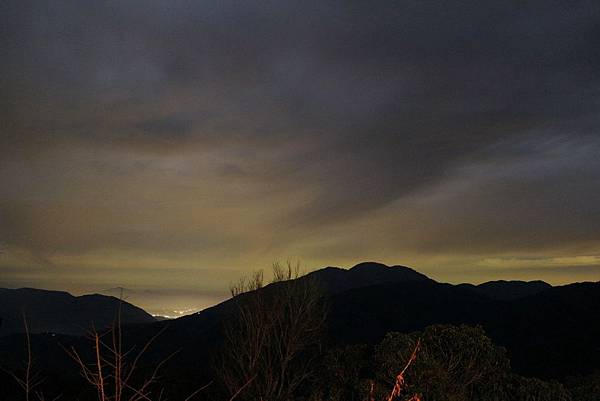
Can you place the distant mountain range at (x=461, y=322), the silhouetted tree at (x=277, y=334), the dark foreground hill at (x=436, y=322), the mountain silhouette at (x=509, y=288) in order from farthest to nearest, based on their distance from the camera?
the mountain silhouette at (x=509, y=288)
the distant mountain range at (x=461, y=322)
the dark foreground hill at (x=436, y=322)
the silhouetted tree at (x=277, y=334)

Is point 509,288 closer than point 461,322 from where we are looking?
No

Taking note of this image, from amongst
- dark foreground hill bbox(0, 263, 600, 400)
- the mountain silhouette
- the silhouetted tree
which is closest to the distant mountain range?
dark foreground hill bbox(0, 263, 600, 400)

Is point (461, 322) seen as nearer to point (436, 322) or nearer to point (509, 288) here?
point (436, 322)

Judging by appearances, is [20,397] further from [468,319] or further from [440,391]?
[468,319]

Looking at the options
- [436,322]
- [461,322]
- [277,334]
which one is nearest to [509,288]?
[436,322]

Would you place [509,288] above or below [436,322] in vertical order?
above

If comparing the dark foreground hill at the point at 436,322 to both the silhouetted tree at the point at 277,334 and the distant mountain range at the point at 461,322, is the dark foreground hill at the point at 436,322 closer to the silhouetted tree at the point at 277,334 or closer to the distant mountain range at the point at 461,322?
the distant mountain range at the point at 461,322

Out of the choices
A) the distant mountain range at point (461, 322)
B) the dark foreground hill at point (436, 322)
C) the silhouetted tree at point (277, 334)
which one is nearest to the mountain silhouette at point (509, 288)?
the distant mountain range at point (461, 322)

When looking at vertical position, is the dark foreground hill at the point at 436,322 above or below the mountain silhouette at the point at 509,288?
below

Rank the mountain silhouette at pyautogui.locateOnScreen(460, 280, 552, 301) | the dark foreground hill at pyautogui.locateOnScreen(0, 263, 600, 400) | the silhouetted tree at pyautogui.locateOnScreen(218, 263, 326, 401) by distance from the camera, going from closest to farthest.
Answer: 1. the silhouetted tree at pyautogui.locateOnScreen(218, 263, 326, 401)
2. the dark foreground hill at pyautogui.locateOnScreen(0, 263, 600, 400)
3. the mountain silhouette at pyautogui.locateOnScreen(460, 280, 552, 301)

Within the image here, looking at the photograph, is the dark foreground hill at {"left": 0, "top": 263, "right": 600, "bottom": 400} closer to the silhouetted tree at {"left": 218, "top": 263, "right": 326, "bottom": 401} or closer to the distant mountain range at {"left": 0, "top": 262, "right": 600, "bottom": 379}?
the distant mountain range at {"left": 0, "top": 262, "right": 600, "bottom": 379}

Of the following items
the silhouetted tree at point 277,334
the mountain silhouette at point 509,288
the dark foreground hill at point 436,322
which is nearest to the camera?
the silhouetted tree at point 277,334

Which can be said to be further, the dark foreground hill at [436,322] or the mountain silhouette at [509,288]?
the mountain silhouette at [509,288]

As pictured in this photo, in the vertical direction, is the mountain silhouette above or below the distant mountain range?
above
